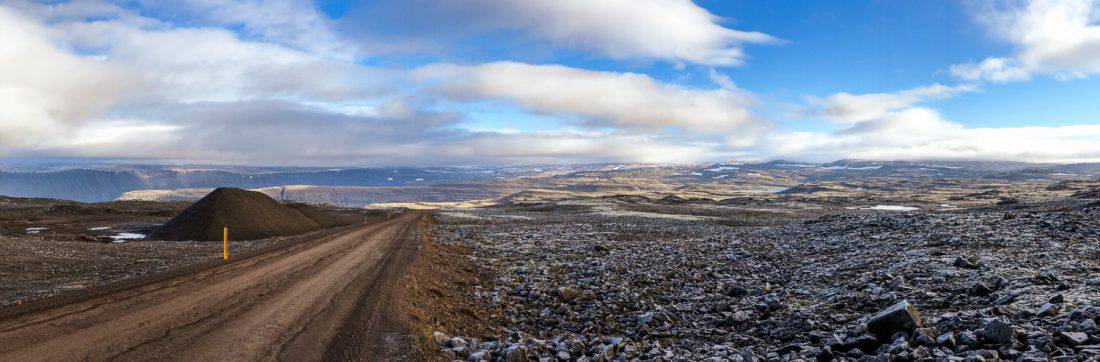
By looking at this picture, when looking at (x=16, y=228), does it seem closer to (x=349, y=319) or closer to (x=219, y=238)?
(x=219, y=238)

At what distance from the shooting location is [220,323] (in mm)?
10078

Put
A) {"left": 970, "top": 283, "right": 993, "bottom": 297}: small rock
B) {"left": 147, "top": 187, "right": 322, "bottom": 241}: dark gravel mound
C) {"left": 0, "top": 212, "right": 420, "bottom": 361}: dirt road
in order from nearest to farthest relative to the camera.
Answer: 1. {"left": 0, "top": 212, "right": 420, "bottom": 361}: dirt road
2. {"left": 970, "top": 283, "right": 993, "bottom": 297}: small rock
3. {"left": 147, "top": 187, "right": 322, "bottom": 241}: dark gravel mound

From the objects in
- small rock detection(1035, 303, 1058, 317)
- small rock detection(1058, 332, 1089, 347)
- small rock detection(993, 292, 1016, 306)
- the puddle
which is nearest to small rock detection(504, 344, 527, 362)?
small rock detection(1058, 332, 1089, 347)

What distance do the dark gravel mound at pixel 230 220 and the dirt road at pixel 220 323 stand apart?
82.9 ft

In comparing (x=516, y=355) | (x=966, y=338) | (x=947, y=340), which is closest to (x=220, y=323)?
(x=516, y=355)

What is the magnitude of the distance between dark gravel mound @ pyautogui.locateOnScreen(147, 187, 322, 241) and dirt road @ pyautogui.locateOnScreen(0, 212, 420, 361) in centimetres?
2525

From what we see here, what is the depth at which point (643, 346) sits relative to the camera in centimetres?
922

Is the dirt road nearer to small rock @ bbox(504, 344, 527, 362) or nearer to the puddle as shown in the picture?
small rock @ bbox(504, 344, 527, 362)

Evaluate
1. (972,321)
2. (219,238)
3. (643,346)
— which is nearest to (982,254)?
(972,321)

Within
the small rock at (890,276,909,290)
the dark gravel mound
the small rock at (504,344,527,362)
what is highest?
the small rock at (890,276,909,290)

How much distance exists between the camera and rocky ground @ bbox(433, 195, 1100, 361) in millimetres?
7668

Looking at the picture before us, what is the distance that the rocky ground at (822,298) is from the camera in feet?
25.2

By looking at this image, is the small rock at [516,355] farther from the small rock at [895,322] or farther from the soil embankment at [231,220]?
the soil embankment at [231,220]

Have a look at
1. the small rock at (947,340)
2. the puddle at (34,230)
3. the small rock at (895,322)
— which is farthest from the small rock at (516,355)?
the puddle at (34,230)
